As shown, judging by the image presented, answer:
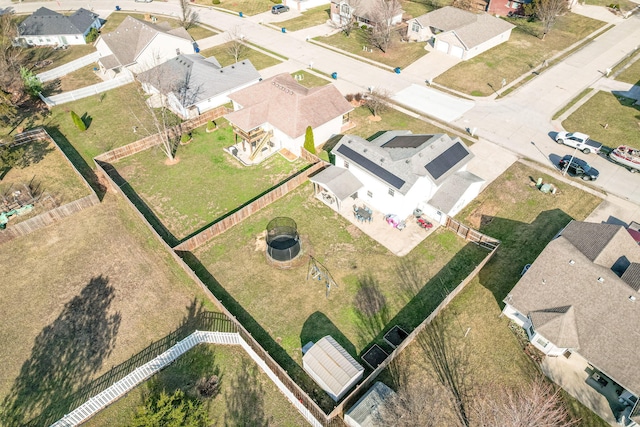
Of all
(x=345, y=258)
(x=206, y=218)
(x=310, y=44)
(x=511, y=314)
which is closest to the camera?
(x=511, y=314)

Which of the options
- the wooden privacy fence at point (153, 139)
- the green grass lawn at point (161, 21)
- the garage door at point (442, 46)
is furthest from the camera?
the green grass lawn at point (161, 21)

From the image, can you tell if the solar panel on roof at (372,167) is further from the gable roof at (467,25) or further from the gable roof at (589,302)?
the gable roof at (467,25)

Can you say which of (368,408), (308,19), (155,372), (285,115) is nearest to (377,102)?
(285,115)

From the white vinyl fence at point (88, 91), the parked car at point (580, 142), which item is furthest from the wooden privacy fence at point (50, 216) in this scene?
the parked car at point (580, 142)

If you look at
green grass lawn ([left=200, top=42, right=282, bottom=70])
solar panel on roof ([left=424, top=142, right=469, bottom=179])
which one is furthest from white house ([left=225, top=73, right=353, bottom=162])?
green grass lawn ([left=200, top=42, right=282, bottom=70])

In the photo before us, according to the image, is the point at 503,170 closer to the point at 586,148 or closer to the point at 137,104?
the point at 586,148

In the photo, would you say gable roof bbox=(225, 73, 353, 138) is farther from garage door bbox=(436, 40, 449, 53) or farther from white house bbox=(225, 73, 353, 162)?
garage door bbox=(436, 40, 449, 53)

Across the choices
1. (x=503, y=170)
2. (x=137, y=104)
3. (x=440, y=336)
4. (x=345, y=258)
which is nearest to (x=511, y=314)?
(x=440, y=336)
